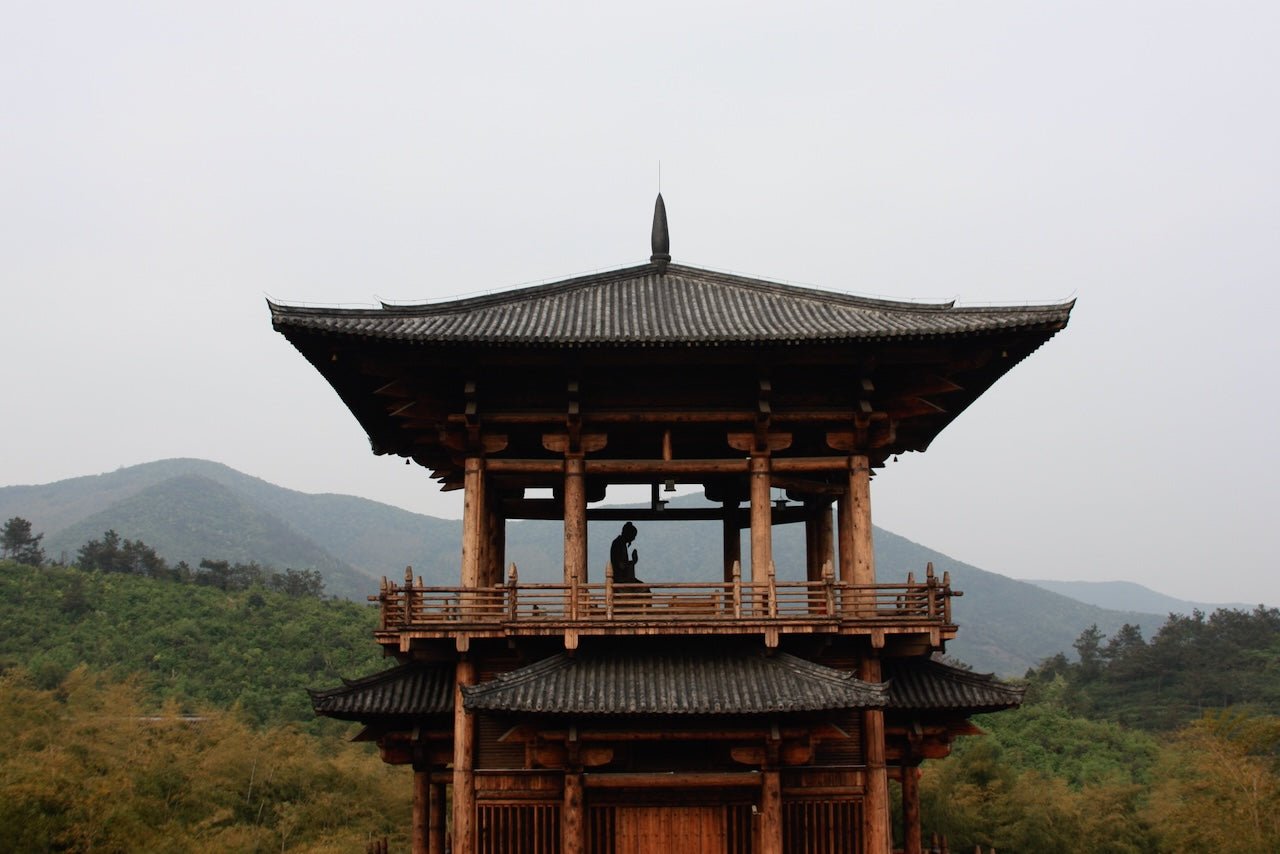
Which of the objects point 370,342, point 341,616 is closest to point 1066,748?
point 341,616

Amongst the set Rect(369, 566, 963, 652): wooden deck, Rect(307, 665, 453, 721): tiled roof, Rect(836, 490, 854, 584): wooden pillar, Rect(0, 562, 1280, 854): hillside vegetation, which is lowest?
Rect(0, 562, 1280, 854): hillside vegetation

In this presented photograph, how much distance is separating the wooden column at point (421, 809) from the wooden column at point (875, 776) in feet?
23.2

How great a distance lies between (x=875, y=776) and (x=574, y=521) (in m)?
5.72

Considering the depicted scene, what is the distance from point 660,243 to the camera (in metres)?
21.6

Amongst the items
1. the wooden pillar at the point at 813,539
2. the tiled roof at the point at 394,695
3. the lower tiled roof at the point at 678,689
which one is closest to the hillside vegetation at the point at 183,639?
the tiled roof at the point at 394,695

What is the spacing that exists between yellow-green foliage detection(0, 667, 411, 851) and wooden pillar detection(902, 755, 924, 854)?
18731 mm

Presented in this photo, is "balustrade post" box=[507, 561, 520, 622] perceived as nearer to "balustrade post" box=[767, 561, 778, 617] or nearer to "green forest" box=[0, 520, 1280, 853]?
"balustrade post" box=[767, 561, 778, 617]

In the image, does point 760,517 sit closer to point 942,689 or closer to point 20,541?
point 942,689

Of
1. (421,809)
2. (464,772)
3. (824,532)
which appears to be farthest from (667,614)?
(421,809)

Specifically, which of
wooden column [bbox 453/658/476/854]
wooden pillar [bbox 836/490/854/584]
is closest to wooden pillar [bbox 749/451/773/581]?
wooden pillar [bbox 836/490/854/584]

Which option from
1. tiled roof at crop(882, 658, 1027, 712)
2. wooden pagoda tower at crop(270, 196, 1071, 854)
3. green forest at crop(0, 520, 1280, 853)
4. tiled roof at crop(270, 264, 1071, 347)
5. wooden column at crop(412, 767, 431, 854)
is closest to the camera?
wooden pagoda tower at crop(270, 196, 1071, 854)

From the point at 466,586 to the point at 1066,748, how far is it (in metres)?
52.8

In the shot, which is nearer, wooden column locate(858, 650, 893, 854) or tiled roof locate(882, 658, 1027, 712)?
wooden column locate(858, 650, 893, 854)

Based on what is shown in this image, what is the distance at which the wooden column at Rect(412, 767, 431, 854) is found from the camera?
1856 cm
